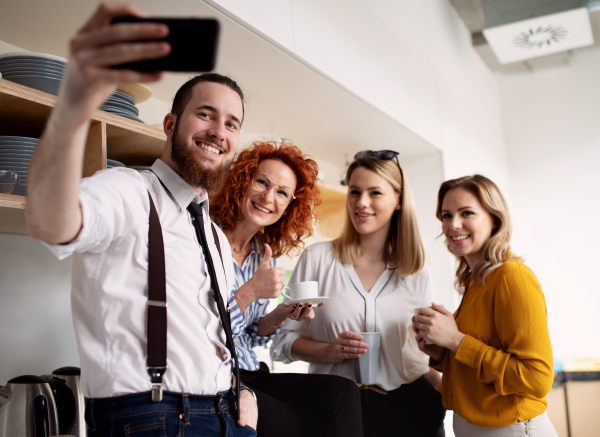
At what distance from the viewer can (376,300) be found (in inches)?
72.1

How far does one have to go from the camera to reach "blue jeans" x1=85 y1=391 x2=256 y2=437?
2.73 feet

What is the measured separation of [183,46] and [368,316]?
148 centimetres

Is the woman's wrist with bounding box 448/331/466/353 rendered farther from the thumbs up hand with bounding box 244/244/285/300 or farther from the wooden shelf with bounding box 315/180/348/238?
the wooden shelf with bounding box 315/180/348/238

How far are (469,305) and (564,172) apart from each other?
3856mm

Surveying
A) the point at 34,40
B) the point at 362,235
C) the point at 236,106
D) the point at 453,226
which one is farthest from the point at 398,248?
the point at 34,40

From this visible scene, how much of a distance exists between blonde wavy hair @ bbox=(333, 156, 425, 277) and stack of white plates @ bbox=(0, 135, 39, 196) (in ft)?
3.82

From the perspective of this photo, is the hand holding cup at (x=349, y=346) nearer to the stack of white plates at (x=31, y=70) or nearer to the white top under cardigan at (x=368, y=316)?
the white top under cardigan at (x=368, y=316)

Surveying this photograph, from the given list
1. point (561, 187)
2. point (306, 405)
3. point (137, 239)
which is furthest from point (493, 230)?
point (561, 187)

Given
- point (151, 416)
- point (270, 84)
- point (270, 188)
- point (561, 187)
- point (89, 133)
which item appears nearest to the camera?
point (151, 416)

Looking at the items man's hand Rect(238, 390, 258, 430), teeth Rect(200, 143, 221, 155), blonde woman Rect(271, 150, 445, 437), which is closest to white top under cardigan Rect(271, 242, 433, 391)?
blonde woman Rect(271, 150, 445, 437)

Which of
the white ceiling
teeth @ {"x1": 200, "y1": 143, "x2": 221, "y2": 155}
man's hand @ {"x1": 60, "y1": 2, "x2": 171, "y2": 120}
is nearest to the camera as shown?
man's hand @ {"x1": 60, "y1": 2, "x2": 171, "y2": 120}

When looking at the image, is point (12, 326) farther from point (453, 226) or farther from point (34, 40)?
point (453, 226)

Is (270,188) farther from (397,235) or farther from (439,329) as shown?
(439,329)

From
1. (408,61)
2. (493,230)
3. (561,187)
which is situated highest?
(408,61)
